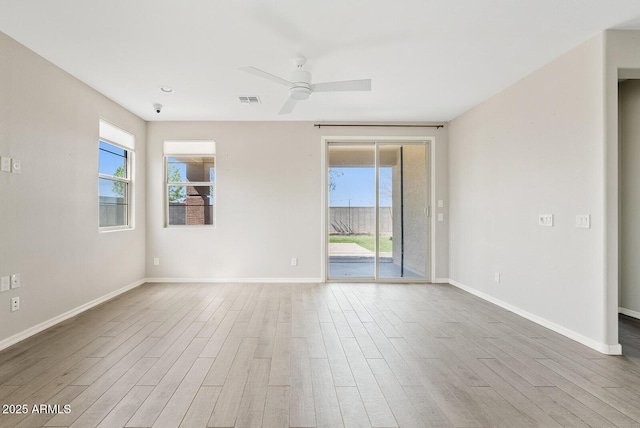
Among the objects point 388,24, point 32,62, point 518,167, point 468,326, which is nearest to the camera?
point 388,24

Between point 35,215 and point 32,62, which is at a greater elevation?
point 32,62

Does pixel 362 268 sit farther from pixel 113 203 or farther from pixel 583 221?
pixel 113 203

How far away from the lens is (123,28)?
8.45 feet

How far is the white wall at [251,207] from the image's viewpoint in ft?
17.0

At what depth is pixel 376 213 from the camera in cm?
523

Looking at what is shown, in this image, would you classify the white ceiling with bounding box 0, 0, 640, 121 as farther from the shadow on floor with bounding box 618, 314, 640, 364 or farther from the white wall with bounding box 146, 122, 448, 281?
the shadow on floor with bounding box 618, 314, 640, 364

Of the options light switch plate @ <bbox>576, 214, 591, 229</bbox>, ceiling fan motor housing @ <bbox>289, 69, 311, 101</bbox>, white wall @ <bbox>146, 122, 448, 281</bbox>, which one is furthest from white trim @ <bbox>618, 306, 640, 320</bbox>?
ceiling fan motor housing @ <bbox>289, 69, 311, 101</bbox>

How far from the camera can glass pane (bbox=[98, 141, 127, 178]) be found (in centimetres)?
422

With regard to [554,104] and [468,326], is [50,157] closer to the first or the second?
[468,326]

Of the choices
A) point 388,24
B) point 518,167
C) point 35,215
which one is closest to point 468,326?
point 518,167

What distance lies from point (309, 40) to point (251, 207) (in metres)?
3.01

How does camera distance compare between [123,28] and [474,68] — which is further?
[474,68]

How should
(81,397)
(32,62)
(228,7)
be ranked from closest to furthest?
1. (81,397)
2. (228,7)
3. (32,62)

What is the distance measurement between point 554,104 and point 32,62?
507 cm
